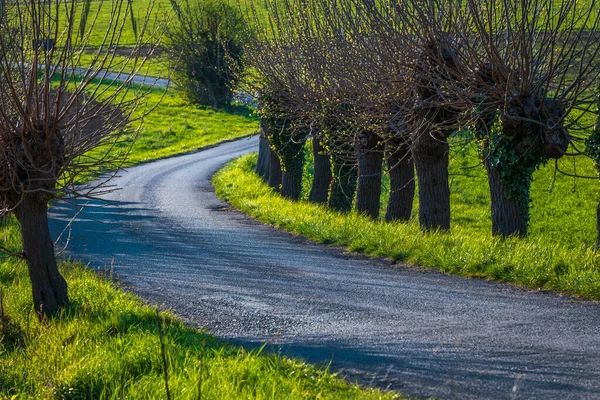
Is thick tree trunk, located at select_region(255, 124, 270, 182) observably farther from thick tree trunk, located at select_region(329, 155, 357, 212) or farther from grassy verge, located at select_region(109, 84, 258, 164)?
grassy verge, located at select_region(109, 84, 258, 164)

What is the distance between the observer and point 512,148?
42.2 ft

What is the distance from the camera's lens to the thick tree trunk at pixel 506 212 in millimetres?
13797

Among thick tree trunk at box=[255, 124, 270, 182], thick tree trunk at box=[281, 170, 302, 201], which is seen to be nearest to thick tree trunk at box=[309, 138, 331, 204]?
thick tree trunk at box=[281, 170, 302, 201]

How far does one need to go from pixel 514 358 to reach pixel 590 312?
2.29m

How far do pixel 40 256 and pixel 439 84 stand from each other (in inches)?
289

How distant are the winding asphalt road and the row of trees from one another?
2501mm

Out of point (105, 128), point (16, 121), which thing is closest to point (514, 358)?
point (105, 128)

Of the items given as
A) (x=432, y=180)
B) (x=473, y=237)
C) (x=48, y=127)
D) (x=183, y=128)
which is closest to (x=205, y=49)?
(x=183, y=128)

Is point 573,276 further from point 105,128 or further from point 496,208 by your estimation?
point 105,128

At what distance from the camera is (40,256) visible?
8586mm

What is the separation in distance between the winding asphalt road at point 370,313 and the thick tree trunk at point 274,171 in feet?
31.7

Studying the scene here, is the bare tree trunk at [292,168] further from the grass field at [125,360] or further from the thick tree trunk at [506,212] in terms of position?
the grass field at [125,360]

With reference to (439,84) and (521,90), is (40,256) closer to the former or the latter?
(521,90)

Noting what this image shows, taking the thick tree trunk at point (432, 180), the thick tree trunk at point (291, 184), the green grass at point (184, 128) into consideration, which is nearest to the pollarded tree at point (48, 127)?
the thick tree trunk at point (432, 180)
